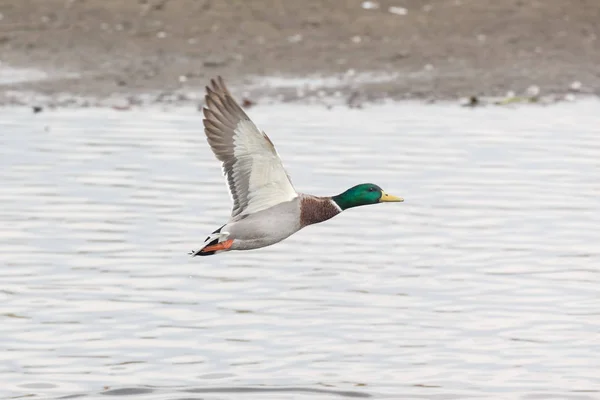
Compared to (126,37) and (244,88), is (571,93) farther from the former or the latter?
(126,37)

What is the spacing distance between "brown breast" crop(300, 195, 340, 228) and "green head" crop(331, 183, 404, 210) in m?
0.31

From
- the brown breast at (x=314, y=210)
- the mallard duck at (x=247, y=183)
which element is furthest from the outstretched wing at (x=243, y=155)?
the brown breast at (x=314, y=210)

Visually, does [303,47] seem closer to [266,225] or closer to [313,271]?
[313,271]

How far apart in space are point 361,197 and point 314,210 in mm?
779

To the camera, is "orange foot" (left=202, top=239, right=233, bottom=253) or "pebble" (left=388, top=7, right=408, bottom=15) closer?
"orange foot" (left=202, top=239, right=233, bottom=253)

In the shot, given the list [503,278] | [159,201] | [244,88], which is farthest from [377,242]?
[244,88]

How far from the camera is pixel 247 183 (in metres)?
9.05

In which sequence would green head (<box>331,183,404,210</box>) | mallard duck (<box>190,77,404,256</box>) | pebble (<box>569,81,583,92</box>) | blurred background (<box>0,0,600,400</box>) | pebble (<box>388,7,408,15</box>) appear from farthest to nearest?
pebble (<box>388,7,408,15</box>) < pebble (<box>569,81,583,92</box>) < green head (<box>331,183,404,210</box>) < mallard duck (<box>190,77,404,256</box>) < blurred background (<box>0,0,600,400</box>)

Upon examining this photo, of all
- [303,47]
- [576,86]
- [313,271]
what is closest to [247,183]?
[313,271]

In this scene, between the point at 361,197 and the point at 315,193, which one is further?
the point at 315,193

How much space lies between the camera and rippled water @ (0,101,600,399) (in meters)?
8.55

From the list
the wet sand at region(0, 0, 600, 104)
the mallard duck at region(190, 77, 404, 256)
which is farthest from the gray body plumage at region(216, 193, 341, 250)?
the wet sand at region(0, 0, 600, 104)

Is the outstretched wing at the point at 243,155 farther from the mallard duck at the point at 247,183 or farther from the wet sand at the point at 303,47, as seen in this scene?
the wet sand at the point at 303,47

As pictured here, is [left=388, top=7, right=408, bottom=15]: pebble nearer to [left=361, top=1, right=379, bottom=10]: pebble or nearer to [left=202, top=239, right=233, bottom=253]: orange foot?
[left=361, top=1, right=379, bottom=10]: pebble
